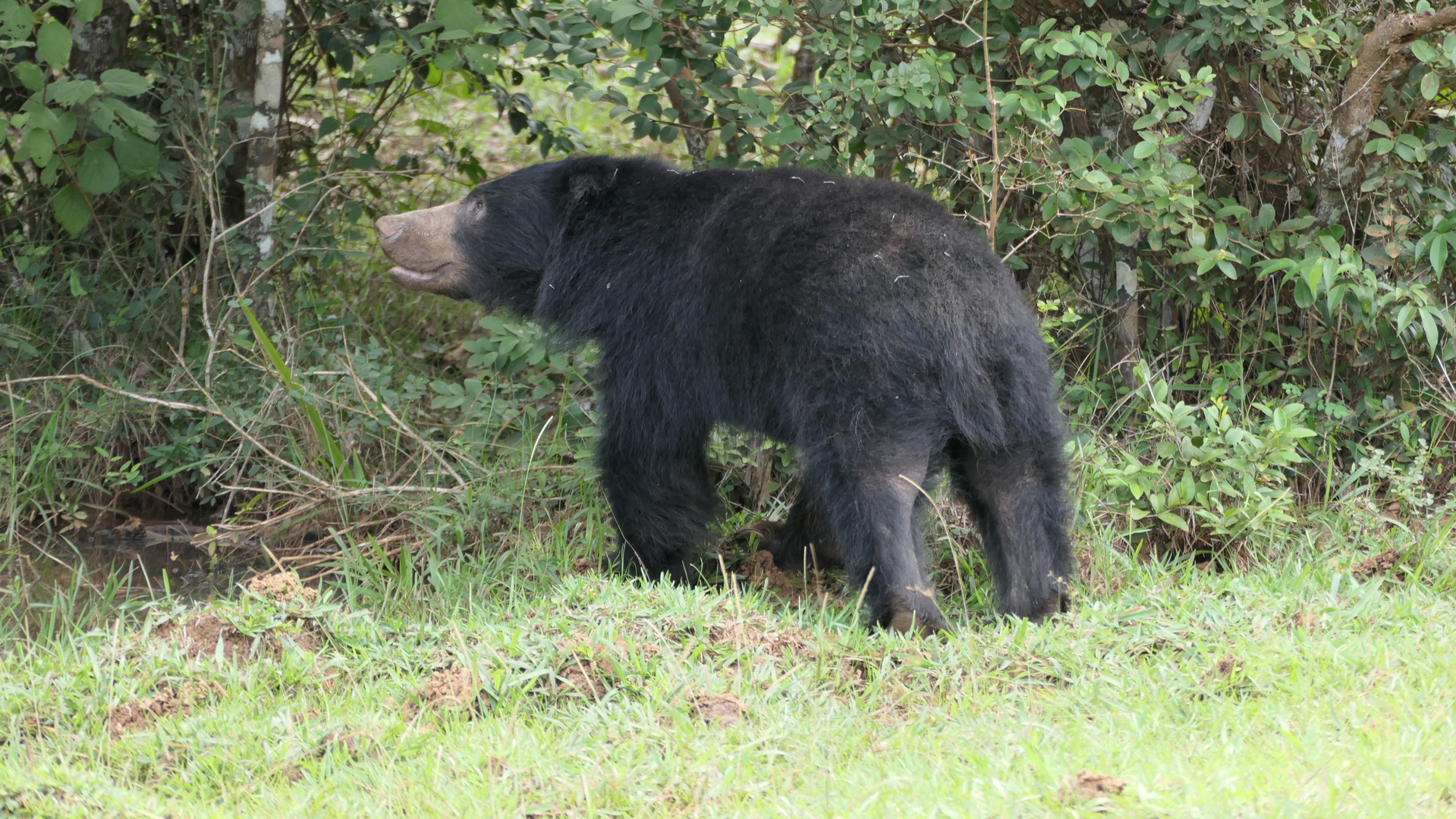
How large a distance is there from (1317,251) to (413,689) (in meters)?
3.31

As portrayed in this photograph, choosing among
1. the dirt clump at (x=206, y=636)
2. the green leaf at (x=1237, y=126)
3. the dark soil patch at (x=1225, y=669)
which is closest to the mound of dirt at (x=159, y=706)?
the dirt clump at (x=206, y=636)

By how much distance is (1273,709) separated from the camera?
2717 millimetres

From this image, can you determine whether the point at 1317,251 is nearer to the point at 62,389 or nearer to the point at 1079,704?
the point at 1079,704

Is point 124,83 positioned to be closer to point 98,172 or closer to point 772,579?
point 98,172

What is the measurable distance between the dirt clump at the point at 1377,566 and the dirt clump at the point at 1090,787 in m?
2.03

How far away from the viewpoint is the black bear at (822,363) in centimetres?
345

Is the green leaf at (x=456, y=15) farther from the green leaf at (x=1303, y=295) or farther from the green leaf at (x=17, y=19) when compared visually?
the green leaf at (x=1303, y=295)

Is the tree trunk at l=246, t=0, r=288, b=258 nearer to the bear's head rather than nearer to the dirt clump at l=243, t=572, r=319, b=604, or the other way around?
the bear's head

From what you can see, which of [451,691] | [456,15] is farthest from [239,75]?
Result: [451,691]

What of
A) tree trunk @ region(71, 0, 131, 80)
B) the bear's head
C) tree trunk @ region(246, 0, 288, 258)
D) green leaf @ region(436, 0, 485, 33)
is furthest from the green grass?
tree trunk @ region(71, 0, 131, 80)

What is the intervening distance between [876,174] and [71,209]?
3330 mm

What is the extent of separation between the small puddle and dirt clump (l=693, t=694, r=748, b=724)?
2334mm

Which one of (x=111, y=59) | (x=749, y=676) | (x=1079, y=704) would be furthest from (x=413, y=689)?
(x=111, y=59)

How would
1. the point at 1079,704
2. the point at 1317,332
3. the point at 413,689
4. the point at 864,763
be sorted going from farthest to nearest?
the point at 1317,332 → the point at 413,689 → the point at 1079,704 → the point at 864,763
